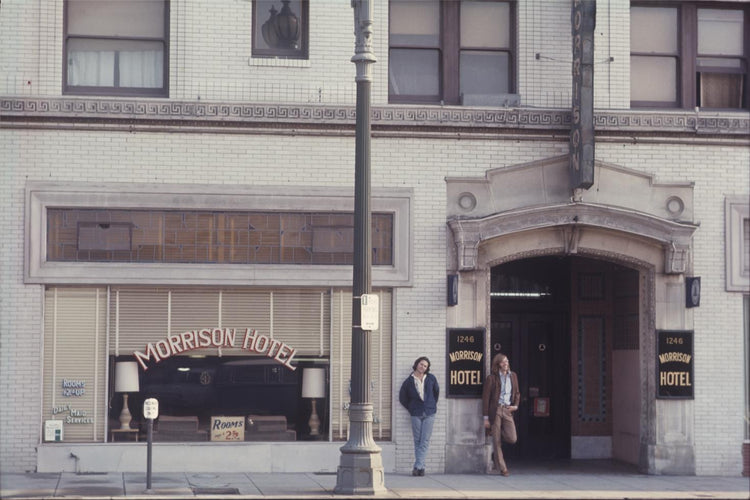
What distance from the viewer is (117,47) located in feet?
60.5

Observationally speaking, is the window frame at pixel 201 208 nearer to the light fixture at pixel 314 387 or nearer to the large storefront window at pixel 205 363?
the large storefront window at pixel 205 363

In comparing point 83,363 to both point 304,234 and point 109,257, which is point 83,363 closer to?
point 109,257

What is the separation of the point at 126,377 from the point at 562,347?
8.15m

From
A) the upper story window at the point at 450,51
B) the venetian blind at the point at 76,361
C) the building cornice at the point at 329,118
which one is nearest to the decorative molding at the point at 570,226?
the building cornice at the point at 329,118

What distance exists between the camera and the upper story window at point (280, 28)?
18.6m

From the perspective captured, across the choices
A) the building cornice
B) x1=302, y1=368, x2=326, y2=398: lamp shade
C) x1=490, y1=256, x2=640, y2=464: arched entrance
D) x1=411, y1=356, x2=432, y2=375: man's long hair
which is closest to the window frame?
the building cornice

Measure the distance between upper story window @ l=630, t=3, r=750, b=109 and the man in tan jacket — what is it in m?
4.84

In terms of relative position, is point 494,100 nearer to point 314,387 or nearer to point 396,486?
point 314,387

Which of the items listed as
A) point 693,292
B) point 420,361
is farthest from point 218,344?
point 693,292

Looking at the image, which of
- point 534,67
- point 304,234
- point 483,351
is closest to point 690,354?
point 483,351

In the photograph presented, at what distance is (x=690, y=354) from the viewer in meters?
18.9

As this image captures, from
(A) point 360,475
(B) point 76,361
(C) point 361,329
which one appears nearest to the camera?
(A) point 360,475

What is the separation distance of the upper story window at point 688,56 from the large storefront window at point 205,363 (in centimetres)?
558

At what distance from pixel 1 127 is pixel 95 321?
125 inches
